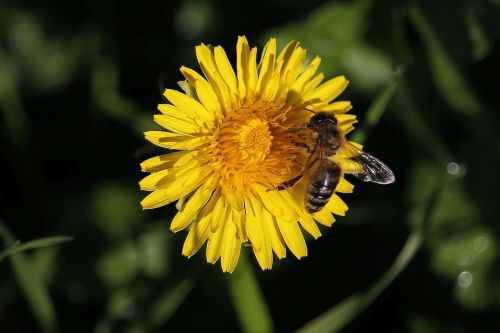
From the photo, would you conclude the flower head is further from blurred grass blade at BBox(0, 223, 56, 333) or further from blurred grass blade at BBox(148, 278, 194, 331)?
blurred grass blade at BBox(0, 223, 56, 333)

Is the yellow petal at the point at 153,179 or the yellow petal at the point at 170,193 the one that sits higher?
the yellow petal at the point at 153,179

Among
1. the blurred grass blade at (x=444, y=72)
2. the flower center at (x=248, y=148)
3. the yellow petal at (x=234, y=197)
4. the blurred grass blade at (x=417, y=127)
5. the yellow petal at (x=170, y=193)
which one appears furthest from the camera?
the blurred grass blade at (x=417, y=127)

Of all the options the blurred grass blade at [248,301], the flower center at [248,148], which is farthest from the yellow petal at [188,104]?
the blurred grass blade at [248,301]

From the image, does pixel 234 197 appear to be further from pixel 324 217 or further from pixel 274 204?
pixel 324 217

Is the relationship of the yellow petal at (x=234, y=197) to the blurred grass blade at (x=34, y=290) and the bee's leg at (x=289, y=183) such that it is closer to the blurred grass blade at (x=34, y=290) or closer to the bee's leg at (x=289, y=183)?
the bee's leg at (x=289, y=183)

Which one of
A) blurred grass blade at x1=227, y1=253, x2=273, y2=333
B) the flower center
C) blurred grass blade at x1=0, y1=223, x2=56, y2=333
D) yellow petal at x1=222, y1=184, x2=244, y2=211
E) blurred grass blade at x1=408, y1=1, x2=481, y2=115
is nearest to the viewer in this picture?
yellow petal at x1=222, y1=184, x2=244, y2=211

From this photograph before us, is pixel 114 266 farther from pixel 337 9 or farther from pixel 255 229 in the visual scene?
pixel 337 9

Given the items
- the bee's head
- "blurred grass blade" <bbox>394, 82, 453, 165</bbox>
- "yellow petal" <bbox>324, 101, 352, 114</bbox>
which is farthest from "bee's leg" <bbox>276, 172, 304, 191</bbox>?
"blurred grass blade" <bbox>394, 82, 453, 165</bbox>

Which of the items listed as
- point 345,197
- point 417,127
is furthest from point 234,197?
point 417,127
